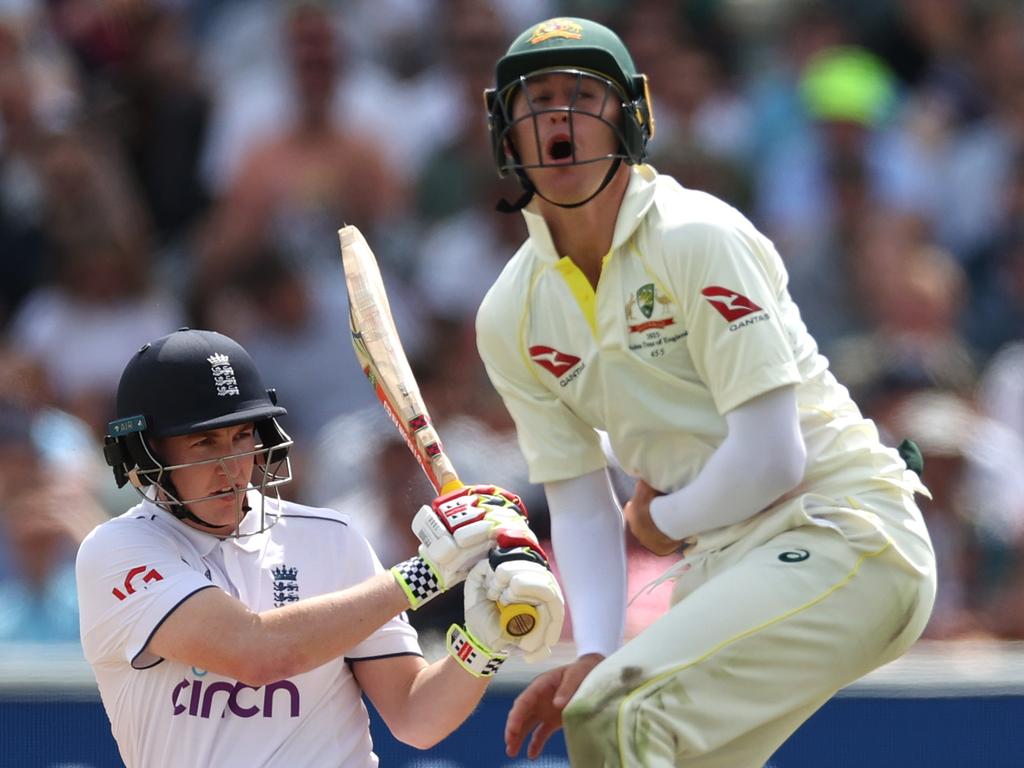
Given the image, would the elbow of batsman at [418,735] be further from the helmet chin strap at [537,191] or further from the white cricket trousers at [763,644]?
the helmet chin strap at [537,191]

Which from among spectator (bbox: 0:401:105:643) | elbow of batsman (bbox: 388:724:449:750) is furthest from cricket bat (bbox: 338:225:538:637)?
spectator (bbox: 0:401:105:643)

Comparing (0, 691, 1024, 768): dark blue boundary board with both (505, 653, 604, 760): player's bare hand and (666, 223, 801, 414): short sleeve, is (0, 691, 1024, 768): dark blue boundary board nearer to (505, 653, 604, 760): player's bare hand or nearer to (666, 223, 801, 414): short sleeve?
(505, 653, 604, 760): player's bare hand

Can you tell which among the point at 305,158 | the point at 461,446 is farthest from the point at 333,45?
the point at 461,446

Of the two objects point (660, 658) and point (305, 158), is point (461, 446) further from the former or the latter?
point (660, 658)

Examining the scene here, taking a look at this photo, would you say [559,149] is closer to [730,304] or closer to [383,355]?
[730,304]

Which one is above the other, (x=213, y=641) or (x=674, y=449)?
(x=674, y=449)

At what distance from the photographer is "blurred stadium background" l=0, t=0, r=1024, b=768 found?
6375 millimetres

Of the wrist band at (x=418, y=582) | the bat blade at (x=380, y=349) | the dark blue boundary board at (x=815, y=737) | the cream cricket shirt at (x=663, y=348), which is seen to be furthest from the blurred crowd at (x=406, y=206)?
the wrist band at (x=418, y=582)

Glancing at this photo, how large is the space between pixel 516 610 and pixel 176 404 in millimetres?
902

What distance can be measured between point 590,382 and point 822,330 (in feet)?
12.0

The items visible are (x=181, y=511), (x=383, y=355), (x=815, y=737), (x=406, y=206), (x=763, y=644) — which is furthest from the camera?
(x=406, y=206)

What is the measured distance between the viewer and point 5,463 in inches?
257

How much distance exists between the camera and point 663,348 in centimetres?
365

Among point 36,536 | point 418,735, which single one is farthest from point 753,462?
point 36,536
